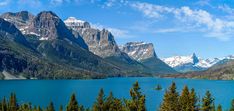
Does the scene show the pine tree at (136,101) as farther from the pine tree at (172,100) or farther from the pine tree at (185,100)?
the pine tree at (185,100)

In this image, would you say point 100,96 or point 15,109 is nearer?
point 100,96

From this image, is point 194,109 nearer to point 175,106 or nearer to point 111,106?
point 175,106

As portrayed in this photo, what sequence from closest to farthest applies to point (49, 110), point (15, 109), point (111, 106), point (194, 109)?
point (194, 109), point (111, 106), point (49, 110), point (15, 109)

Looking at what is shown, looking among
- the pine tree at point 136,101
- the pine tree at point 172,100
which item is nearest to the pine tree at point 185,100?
the pine tree at point 172,100

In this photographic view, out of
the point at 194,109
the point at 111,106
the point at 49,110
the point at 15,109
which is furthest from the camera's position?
the point at 15,109

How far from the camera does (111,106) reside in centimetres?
9894

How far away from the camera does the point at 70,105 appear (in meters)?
99.5

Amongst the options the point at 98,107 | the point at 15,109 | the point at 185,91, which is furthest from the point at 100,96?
the point at 15,109

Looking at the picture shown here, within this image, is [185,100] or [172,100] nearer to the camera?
[185,100]

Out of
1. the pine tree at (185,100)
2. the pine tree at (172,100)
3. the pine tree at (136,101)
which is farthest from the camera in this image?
the pine tree at (172,100)

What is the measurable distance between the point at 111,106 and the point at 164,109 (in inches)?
625

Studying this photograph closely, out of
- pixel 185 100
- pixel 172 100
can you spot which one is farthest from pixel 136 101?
pixel 185 100

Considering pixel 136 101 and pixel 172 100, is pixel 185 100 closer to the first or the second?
pixel 172 100

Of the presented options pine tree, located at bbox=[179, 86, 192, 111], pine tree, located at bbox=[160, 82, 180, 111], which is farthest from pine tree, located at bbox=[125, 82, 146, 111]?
pine tree, located at bbox=[179, 86, 192, 111]
